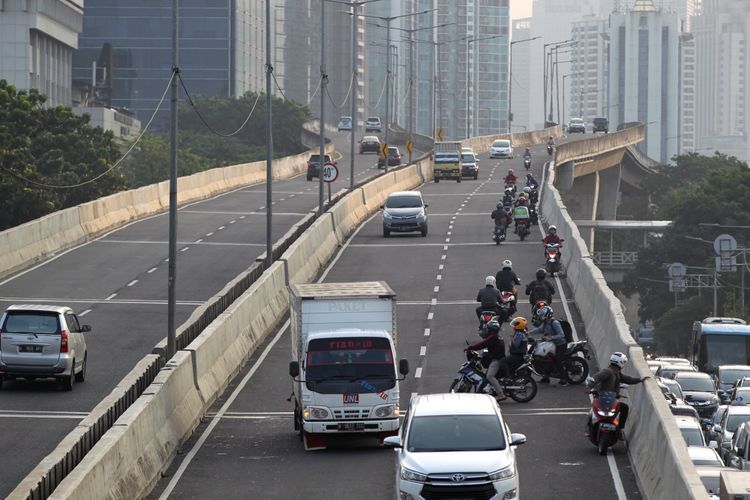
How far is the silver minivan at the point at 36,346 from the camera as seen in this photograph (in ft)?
87.8

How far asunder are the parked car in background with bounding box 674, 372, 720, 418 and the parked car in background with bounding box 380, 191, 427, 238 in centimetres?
1673

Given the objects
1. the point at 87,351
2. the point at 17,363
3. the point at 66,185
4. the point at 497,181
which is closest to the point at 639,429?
the point at 17,363

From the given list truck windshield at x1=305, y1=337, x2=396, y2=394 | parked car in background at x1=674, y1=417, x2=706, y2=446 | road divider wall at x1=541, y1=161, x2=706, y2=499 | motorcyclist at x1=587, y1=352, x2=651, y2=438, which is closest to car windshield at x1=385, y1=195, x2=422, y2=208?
road divider wall at x1=541, y1=161, x2=706, y2=499

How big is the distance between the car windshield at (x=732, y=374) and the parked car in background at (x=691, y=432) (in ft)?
40.2

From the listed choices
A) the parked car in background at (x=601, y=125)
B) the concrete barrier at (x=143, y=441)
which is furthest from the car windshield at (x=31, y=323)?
the parked car in background at (x=601, y=125)

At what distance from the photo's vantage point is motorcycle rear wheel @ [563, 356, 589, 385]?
2709 centimetres

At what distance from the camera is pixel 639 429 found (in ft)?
66.4

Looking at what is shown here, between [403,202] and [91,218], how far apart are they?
11.9 m

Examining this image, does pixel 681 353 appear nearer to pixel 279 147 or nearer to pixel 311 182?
pixel 311 182

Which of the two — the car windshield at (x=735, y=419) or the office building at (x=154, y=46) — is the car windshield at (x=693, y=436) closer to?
the car windshield at (x=735, y=419)

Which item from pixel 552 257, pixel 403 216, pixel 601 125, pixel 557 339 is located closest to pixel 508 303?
pixel 552 257

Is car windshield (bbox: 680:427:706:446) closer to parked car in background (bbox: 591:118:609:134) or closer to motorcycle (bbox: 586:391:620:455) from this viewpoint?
motorcycle (bbox: 586:391:620:455)

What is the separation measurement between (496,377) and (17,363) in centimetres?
880

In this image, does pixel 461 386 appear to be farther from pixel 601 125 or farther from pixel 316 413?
pixel 601 125
